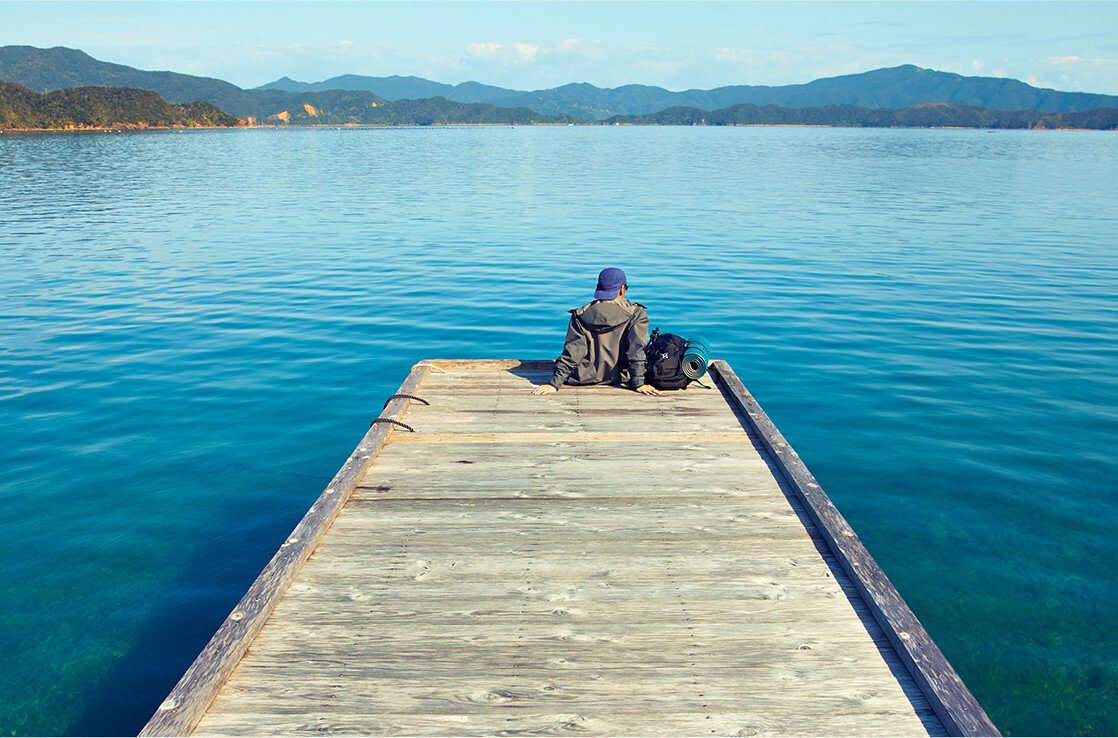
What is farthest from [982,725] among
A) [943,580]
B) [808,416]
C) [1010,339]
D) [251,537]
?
[1010,339]

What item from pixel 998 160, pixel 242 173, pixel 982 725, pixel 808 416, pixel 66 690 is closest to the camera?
pixel 982 725

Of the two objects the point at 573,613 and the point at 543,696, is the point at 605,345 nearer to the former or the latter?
the point at 573,613

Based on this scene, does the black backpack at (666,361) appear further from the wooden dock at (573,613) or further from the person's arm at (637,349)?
the wooden dock at (573,613)

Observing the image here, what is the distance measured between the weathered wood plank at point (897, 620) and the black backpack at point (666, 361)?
86.3 inches

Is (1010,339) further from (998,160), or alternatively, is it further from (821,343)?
(998,160)

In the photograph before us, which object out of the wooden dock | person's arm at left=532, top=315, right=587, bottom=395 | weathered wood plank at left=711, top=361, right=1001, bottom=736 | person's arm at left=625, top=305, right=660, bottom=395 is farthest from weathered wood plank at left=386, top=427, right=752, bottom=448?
person's arm at left=625, top=305, right=660, bottom=395

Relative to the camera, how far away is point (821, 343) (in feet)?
50.2

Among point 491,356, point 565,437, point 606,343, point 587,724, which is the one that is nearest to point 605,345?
point 606,343

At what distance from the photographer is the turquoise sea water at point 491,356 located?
6.94 metres

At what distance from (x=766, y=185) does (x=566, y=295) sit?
30.8 m

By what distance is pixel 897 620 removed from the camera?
4.61 metres

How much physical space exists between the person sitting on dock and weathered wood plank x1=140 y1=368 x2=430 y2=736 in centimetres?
311

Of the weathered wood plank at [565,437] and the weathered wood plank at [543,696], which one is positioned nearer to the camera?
the weathered wood plank at [543,696]

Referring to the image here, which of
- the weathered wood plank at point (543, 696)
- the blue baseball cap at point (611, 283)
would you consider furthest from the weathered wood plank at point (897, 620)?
the blue baseball cap at point (611, 283)
